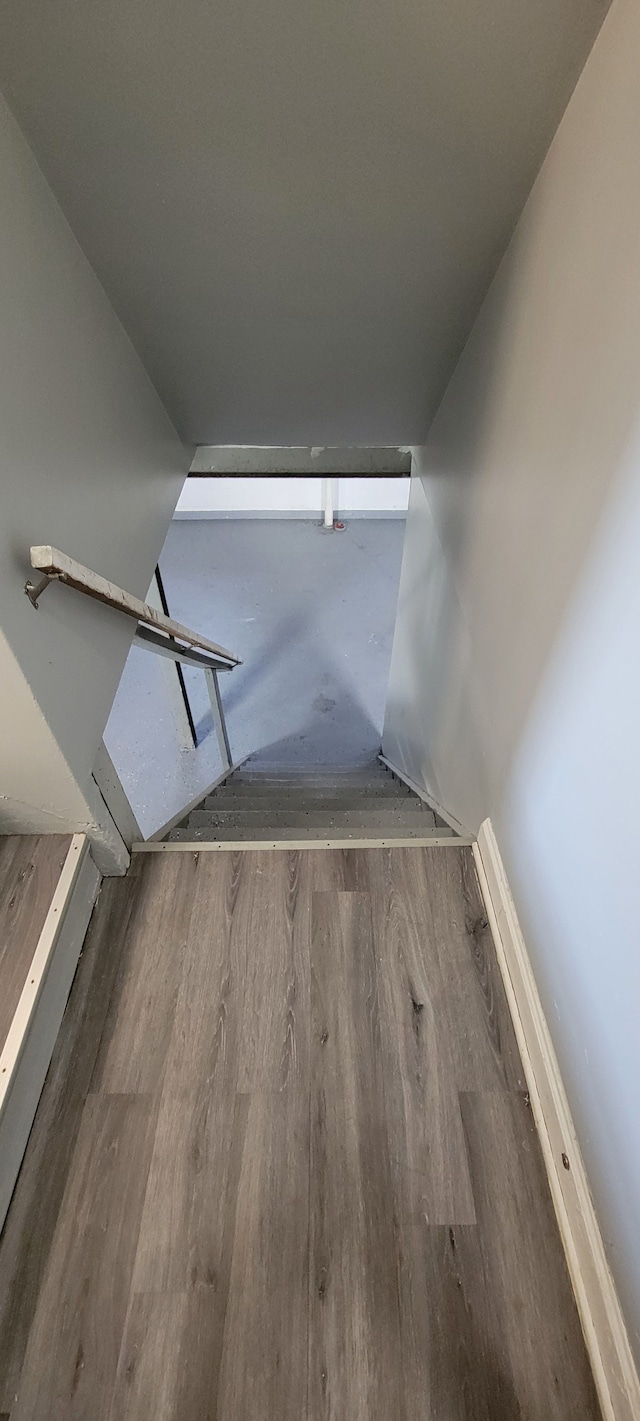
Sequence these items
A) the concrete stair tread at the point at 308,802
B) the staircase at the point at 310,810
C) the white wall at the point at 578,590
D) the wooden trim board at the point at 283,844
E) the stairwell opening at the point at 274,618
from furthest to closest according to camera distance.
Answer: the stairwell opening at the point at 274,618 → the concrete stair tread at the point at 308,802 → the staircase at the point at 310,810 → the wooden trim board at the point at 283,844 → the white wall at the point at 578,590

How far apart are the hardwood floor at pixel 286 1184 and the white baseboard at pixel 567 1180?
0.12 feet

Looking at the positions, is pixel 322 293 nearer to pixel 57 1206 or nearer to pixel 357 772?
pixel 57 1206

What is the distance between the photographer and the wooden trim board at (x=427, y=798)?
81.7 inches

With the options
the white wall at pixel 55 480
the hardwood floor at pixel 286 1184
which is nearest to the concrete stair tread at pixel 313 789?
the hardwood floor at pixel 286 1184

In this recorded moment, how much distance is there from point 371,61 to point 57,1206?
7.38 feet

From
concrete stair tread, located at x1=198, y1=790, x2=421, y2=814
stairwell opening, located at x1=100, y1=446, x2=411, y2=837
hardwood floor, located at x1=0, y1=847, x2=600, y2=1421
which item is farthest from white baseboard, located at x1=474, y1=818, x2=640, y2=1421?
stairwell opening, located at x1=100, y1=446, x2=411, y2=837

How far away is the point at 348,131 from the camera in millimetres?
1219

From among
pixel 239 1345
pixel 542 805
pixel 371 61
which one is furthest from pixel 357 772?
pixel 371 61

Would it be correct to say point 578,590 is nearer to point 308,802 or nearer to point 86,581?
point 86,581

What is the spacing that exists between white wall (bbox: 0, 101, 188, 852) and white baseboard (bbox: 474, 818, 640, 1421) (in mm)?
1116

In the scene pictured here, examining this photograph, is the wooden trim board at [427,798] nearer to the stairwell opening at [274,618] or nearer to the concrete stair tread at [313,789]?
the concrete stair tread at [313,789]

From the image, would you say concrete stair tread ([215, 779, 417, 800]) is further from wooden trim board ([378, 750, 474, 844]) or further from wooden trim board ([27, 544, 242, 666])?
wooden trim board ([27, 544, 242, 666])

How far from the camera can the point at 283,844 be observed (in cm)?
182

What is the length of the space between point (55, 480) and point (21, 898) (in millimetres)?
959
